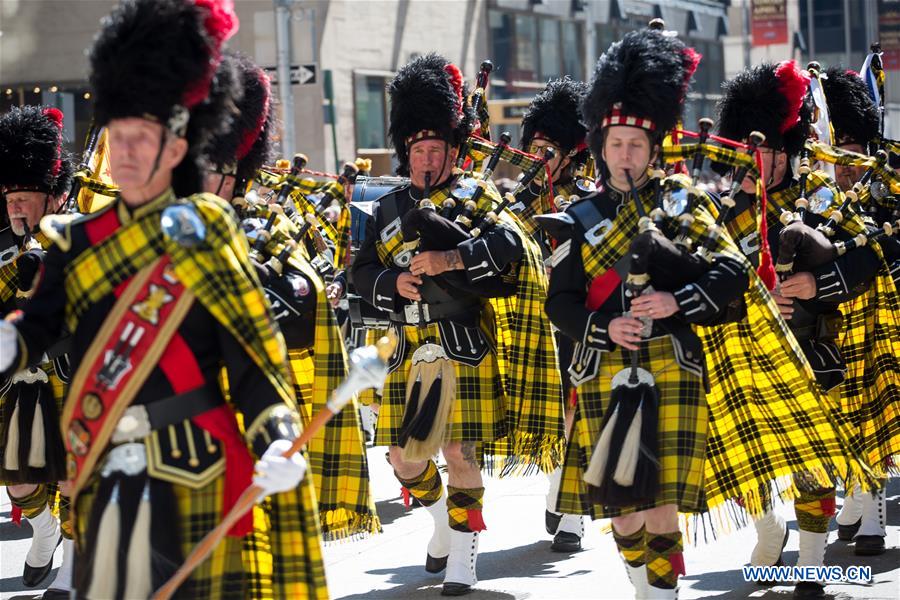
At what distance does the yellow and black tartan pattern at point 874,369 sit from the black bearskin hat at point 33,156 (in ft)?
12.2

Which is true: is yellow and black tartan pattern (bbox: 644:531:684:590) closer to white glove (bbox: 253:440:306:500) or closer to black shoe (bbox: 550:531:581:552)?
white glove (bbox: 253:440:306:500)

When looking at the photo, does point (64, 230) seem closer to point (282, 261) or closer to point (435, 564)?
point (282, 261)

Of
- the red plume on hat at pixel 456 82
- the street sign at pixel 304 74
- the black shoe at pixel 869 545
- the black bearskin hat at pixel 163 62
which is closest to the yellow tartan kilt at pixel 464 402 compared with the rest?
the red plume on hat at pixel 456 82

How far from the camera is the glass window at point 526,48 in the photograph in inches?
1131

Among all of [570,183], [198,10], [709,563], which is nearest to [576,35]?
[570,183]

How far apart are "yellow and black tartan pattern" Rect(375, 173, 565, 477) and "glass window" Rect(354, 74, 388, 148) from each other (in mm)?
17077

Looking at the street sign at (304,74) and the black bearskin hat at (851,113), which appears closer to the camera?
the black bearskin hat at (851,113)

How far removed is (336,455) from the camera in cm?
541

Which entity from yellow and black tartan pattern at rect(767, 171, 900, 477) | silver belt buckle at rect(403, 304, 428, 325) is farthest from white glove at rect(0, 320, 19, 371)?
yellow and black tartan pattern at rect(767, 171, 900, 477)

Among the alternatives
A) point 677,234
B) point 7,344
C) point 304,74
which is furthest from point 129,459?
point 304,74

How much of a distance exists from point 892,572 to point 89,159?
4.03 meters

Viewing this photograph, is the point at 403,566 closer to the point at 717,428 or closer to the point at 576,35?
the point at 717,428

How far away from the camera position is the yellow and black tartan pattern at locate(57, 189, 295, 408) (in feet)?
12.2

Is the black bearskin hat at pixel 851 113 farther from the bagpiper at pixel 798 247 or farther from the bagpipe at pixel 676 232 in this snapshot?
Result: the bagpipe at pixel 676 232
